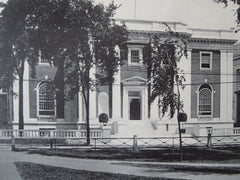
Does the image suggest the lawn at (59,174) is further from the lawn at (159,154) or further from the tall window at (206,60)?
the tall window at (206,60)

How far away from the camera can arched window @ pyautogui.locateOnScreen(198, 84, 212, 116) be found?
78.8 ft

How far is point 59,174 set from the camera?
9133mm

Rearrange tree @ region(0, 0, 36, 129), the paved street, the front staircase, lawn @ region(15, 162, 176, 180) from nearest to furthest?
1. lawn @ region(15, 162, 176, 180)
2. the paved street
3. tree @ region(0, 0, 36, 129)
4. the front staircase

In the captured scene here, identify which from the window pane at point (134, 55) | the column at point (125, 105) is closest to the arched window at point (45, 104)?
the column at point (125, 105)

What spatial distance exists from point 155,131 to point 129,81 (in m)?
5.26

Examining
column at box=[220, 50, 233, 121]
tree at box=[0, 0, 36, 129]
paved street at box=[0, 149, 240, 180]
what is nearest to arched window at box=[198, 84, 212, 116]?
column at box=[220, 50, 233, 121]

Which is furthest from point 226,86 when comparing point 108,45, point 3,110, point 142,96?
point 3,110

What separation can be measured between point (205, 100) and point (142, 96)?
5771 millimetres

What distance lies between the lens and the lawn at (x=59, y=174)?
8.64m

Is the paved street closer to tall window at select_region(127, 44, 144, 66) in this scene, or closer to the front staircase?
the front staircase

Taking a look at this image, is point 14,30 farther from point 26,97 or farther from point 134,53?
point 134,53

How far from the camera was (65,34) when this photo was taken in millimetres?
14383

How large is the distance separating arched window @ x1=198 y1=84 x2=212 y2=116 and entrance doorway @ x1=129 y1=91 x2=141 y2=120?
5.24 meters

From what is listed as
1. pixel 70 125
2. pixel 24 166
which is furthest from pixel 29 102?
pixel 24 166
